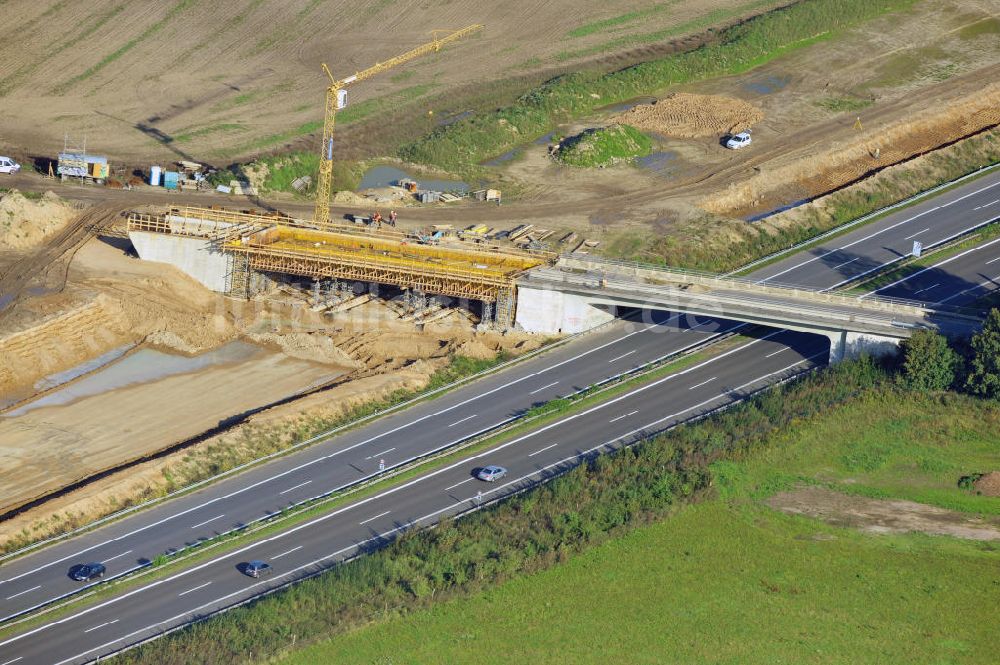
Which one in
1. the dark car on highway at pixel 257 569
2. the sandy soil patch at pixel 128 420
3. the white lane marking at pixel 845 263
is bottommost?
the dark car on highway at pixel 257 569

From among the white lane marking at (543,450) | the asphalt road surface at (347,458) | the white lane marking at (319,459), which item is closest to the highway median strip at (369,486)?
the asphalt road surface at (347,458)

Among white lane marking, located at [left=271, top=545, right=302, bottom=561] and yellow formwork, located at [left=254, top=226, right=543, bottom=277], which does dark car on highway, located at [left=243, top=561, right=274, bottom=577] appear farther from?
yellow formwork, located at [left=254, top=226, right=543, bottom=277]

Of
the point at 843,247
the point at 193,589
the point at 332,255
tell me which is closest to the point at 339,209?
the point at 332,255

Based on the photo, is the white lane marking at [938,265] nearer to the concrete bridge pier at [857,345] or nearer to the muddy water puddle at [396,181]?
the concrete bridge pier at [857,345]

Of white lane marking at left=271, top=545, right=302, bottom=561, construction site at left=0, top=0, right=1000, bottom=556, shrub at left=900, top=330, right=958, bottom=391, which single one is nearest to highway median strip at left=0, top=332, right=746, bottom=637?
white lane marking at left=271, top=545, right=302, bottom=561

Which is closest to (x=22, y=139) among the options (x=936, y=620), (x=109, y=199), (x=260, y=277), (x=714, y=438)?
(x=109, y=199)

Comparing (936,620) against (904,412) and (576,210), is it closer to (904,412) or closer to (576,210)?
(904,412)
